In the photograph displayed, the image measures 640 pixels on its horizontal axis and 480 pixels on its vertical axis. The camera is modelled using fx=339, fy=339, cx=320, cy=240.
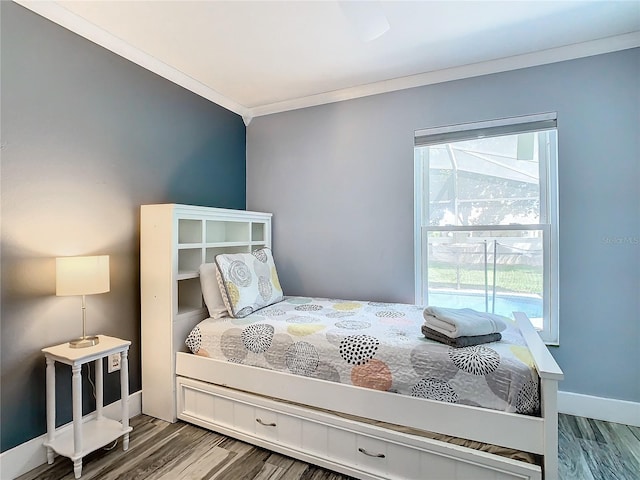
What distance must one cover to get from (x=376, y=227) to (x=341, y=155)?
0.73 metres

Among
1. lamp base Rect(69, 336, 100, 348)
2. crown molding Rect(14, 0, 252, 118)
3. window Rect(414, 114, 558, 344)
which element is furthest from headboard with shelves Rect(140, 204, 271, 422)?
window Rect(414, 114, 558, 344)

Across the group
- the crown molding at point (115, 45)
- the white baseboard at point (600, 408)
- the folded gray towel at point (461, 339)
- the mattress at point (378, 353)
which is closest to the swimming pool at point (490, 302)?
the mattress at point (378, 353)

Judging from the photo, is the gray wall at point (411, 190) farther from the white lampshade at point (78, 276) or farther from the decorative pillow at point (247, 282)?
the white lampshade at point (78, 276)

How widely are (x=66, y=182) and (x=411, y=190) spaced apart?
7.85ft

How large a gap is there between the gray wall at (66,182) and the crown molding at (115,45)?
5cm

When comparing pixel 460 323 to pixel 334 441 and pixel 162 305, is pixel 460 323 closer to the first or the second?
pixel 334 441

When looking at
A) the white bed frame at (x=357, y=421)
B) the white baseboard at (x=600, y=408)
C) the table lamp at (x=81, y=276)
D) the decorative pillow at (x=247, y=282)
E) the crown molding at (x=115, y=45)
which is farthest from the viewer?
the decorative pillow at (x=247, y=282)

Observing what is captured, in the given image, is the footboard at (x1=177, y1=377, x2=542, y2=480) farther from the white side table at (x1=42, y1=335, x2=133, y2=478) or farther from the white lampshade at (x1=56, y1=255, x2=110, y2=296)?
the white lampshade at (x1=56, y1=255, x2=110, y2=296)

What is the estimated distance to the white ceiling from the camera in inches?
75.6

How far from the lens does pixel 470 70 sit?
2594mm

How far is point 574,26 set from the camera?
2.11 meters

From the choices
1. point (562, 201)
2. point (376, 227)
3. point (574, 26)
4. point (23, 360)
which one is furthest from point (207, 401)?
point (574, 26)

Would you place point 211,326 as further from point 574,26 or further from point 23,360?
point 574,26

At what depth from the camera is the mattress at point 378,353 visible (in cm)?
151
